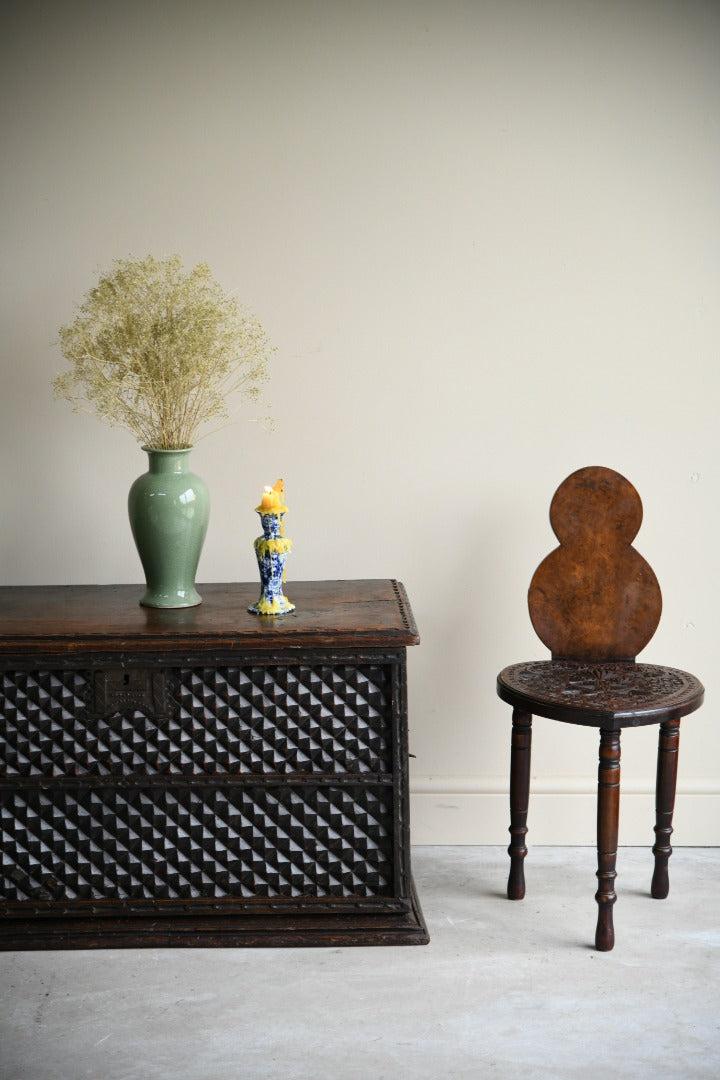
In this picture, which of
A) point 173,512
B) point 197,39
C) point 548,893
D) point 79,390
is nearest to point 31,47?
point 197,39

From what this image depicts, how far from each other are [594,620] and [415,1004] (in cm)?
115

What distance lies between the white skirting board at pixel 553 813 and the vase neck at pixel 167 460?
4.20ft

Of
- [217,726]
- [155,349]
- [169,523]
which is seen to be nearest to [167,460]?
[169,523]

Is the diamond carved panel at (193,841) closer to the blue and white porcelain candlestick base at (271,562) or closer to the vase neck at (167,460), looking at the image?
the blue and white porcelain candlestick base at (271,562)

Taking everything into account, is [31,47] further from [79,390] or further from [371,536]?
[371,536]

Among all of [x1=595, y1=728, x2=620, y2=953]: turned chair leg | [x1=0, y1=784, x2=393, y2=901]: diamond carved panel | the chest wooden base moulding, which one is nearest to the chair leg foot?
[x1=595, y1=728, x2=620, y2=953]: turned chair leg

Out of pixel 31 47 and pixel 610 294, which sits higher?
pixel 31 47

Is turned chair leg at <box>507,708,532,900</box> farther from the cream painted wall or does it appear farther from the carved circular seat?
the cream painted wall

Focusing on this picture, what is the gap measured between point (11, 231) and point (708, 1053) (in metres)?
2.81

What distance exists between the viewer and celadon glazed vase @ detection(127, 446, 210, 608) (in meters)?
2.79

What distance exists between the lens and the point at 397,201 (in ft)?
10.3

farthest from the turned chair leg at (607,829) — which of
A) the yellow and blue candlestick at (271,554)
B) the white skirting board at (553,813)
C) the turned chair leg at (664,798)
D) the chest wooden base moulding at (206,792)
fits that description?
the yellow and blue candlestick at (271,554)

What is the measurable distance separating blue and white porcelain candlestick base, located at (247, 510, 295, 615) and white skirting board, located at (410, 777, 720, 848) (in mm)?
A: 905

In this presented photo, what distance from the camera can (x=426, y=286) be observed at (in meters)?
3.17
